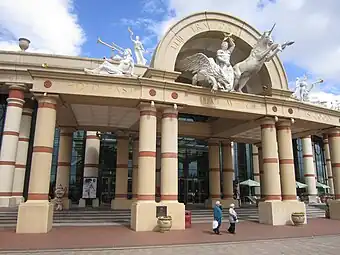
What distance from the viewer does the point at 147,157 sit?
1340 centimetres

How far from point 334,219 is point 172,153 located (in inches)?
488

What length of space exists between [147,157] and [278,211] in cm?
789

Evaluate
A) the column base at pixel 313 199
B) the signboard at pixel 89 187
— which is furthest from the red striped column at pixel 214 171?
the column base at pixel 313 199

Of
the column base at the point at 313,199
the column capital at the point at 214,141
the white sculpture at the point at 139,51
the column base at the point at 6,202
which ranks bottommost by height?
the column base at the point at 313,199

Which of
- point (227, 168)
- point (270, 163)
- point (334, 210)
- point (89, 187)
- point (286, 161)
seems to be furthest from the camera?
point (227, 168)

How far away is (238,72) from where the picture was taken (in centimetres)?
1602

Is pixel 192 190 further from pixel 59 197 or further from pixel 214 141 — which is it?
pixel 59 197

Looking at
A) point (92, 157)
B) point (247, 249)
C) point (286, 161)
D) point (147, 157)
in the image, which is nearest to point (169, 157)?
point (147, 157)

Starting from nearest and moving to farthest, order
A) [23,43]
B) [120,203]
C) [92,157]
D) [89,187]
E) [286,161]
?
[286,161], [120,203], [23,43], [89,187], [92,157]

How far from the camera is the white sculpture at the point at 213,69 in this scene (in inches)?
578

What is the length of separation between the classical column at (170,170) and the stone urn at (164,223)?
1.74 feet

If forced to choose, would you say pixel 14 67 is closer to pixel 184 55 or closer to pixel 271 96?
pixel 184 55

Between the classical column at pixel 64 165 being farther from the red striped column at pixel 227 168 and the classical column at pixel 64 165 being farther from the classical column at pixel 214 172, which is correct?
the red striped column at pixel 227 168

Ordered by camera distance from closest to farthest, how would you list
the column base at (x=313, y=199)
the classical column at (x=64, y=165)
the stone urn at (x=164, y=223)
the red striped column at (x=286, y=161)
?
1. the stone urn at (x=164, y=223)
2. the red striped column at (x=286, y=161)
3. the classical column at (x=64, y=165)
4. the column base at (x=313, y=199)
